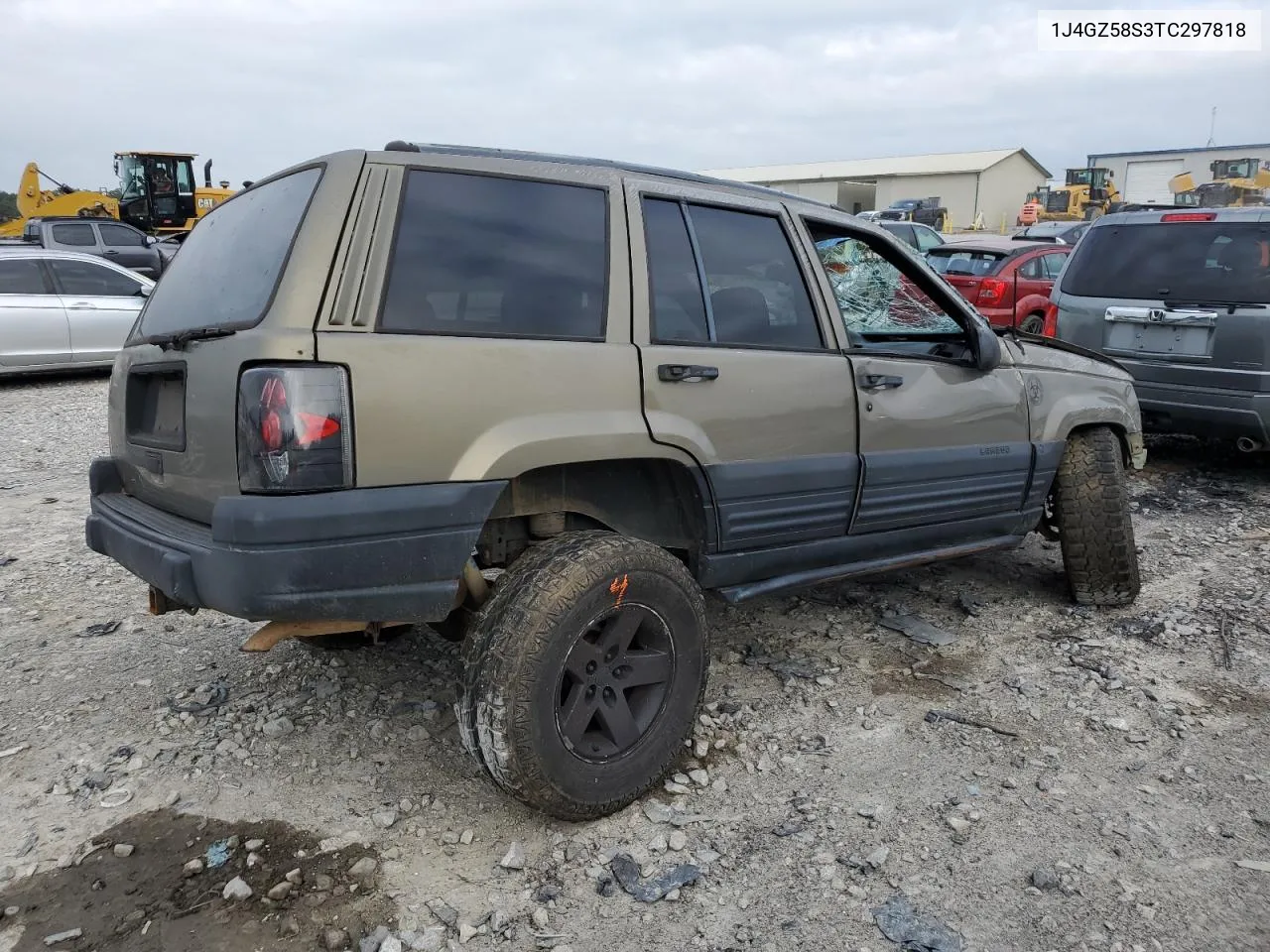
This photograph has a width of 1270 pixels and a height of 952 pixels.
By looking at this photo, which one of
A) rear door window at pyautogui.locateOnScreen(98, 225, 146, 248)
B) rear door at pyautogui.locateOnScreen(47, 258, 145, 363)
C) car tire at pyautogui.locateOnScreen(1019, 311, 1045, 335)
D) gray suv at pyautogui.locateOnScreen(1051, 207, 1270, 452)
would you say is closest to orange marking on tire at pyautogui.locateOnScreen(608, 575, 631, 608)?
gray suv at pyautogui.locateOnScreen(1051, 207, 1270, 452)

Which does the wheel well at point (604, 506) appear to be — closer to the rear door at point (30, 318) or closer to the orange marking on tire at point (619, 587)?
the orange marking on tire at point (619, 587)

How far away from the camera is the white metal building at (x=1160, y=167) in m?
43.1

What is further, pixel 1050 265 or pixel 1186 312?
pixel 1050 265

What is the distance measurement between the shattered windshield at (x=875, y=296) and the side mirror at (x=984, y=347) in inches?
6.9

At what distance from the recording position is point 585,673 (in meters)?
2.60

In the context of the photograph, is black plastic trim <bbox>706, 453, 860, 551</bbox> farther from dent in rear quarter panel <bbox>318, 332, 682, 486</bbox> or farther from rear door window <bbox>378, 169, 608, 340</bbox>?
rear door window <bbox>378, 169, 608, 340</bbox>

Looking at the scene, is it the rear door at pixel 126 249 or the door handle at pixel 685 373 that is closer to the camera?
the door handle at pixel 685 373

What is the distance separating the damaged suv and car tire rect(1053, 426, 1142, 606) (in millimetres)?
983

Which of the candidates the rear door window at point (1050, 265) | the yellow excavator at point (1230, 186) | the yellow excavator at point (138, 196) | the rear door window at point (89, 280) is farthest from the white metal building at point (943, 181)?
the rear door window at point (89, 280)

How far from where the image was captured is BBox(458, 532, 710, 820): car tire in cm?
244

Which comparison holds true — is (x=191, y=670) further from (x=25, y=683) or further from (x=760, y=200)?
(x=760, y=200)

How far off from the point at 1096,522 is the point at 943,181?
48.3 m

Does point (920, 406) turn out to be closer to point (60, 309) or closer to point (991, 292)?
point (991, 292)

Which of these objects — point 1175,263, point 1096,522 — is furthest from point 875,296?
point 1175,263
